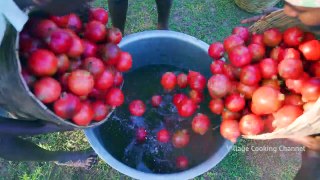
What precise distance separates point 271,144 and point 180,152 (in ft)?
2.64

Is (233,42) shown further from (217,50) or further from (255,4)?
(255,4)

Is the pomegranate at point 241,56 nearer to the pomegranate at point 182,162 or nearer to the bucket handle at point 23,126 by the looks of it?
the pomegranate at point 182,162

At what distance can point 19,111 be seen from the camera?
1564mm

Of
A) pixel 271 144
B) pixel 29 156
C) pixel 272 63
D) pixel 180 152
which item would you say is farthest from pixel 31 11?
pixel 271 144

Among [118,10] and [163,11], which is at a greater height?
[118,10]

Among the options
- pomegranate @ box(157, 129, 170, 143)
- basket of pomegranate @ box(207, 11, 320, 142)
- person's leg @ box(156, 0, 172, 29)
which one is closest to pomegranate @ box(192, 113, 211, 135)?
basket of pomegranate @ box(207, 11, 320, 142)

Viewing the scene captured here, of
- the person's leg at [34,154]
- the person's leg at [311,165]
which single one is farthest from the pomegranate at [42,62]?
the person's leg at [311,165]

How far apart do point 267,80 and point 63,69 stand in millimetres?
1060

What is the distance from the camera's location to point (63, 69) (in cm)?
163

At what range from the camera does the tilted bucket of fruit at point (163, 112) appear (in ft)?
7.05

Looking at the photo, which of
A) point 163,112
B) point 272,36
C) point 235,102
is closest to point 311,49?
point 272,36

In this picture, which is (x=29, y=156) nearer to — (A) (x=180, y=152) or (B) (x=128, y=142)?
(B) (x=128, y=142)

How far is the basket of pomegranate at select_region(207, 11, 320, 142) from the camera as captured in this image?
168 centimetres

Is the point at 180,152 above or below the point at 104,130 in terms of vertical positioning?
below
